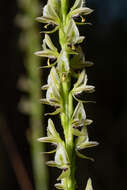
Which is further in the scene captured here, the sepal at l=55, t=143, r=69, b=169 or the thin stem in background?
the thin stem in background

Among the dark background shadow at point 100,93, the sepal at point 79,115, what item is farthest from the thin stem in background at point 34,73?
the dark background shadow at point 100,93

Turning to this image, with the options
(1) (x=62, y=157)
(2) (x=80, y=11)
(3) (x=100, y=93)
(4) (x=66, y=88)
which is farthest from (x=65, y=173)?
(3) (x=100, y=93)

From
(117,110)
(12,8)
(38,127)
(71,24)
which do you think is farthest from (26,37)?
(117,110)

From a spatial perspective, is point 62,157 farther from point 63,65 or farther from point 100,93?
point 100,93

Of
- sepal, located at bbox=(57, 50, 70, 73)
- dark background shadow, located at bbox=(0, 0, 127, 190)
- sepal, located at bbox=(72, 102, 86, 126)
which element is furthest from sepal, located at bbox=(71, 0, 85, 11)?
dark background shadow, located at bbox=(0, 0, 127, 190)

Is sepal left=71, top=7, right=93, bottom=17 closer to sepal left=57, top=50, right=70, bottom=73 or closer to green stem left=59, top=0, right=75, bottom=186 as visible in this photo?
green stem left=59, top=0, right=75, bottom=186

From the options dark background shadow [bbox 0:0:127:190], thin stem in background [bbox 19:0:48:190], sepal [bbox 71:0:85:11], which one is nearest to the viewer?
sepal [bbox 71:0:85:11]

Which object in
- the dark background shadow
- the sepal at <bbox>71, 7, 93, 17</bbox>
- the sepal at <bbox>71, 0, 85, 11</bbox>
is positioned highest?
the sepal at <bbox>71, 0, 85, 11</bbox>

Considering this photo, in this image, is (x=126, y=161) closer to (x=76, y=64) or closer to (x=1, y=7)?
(x=1, y=7)

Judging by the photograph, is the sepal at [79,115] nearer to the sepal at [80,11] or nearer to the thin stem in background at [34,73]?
the sepal at [80,11]
